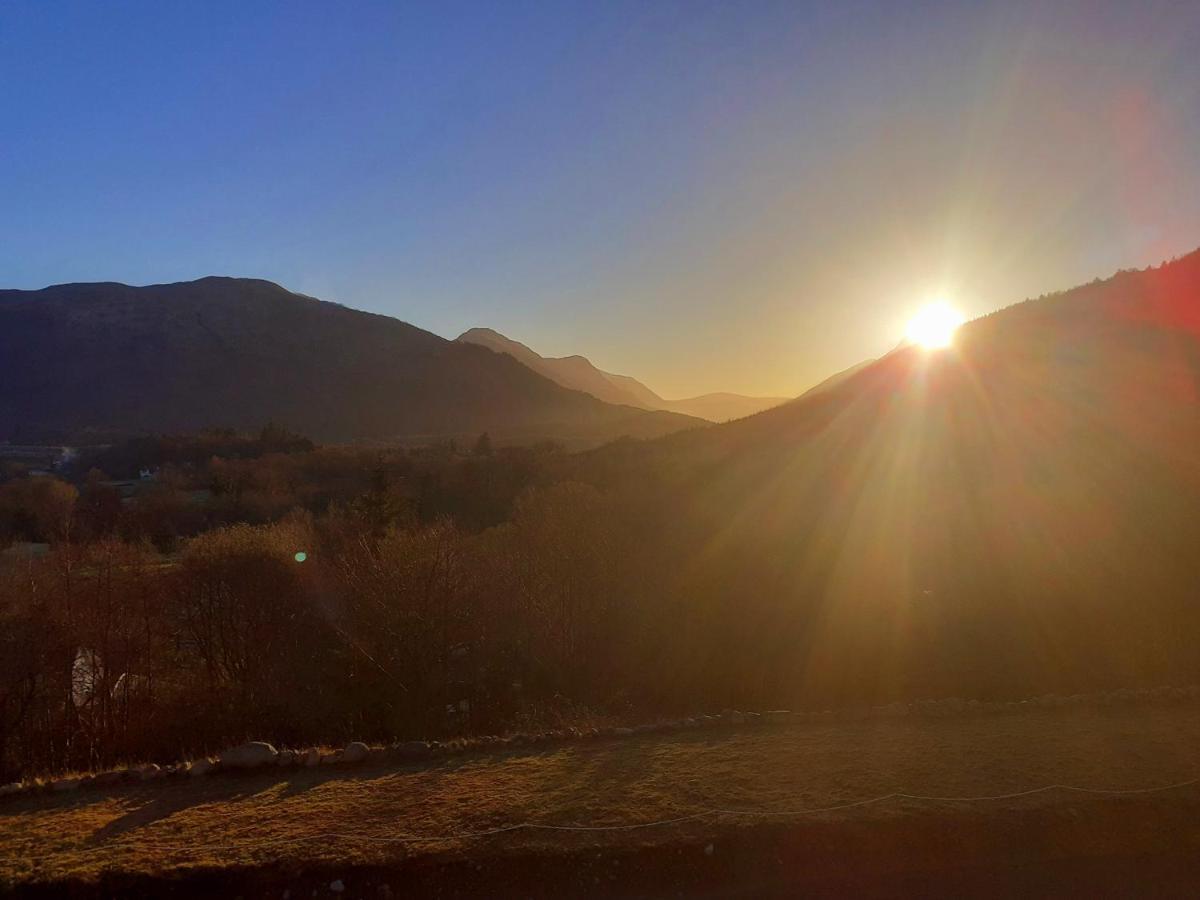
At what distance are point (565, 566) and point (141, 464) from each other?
70182mm

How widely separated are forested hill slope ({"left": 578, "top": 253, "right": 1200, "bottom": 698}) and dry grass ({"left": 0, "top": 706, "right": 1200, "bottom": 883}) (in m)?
9.06

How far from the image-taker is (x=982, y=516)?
25.5m

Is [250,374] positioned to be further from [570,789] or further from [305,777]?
[570,789]

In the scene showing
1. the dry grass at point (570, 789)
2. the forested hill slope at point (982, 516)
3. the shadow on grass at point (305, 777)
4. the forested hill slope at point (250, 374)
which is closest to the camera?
the dry grass at point (570, 789)

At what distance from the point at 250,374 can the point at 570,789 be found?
134568mm

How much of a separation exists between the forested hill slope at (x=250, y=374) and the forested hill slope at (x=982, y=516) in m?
73.2

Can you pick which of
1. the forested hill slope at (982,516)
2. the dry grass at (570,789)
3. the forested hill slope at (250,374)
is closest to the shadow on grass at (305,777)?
the dry grass at (570,789)

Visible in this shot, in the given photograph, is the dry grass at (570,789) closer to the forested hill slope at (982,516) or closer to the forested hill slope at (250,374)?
the forested hill slope at (982,516)

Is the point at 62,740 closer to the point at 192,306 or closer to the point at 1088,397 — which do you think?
the point at 1088,397

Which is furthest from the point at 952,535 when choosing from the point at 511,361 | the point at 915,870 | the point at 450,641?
the point at 511,361

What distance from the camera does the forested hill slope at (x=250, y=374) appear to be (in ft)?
381

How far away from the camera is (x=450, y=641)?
781 inches

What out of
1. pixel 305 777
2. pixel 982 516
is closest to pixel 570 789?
pixel 305 777

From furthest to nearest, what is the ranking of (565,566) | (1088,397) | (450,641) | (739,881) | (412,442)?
(412,442)
(1088,397)
(565,566)
(450,641)
(739,881)
